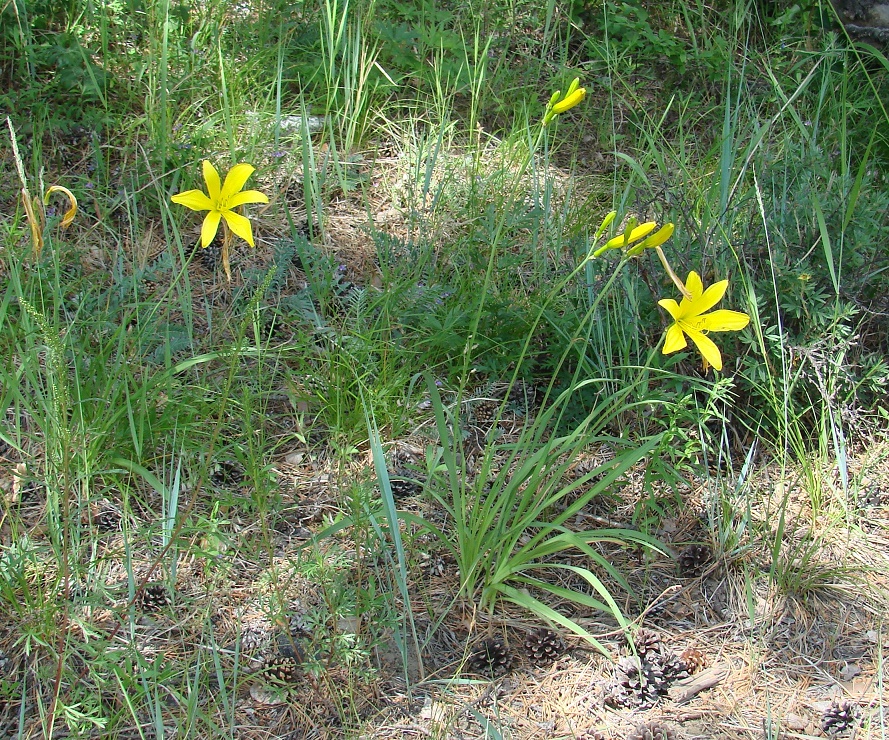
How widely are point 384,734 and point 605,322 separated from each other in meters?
1.26

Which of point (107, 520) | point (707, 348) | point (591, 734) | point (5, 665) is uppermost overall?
point (707, 348)

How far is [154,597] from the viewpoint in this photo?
1.81m

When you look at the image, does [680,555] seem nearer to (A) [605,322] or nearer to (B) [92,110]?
(A) [605,322]

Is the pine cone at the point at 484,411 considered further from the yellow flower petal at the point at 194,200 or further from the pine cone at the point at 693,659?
the yellow flower petal at the point at 194,200

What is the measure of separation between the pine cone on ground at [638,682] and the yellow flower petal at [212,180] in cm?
135

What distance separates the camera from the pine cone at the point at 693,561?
205 centimetres

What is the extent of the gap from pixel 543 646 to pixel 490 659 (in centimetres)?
12

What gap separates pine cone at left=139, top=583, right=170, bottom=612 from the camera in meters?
1.80

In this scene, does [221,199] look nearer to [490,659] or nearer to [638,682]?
[490,659]

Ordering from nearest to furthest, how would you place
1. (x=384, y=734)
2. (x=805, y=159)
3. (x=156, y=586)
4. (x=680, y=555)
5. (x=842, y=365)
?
1. (x=384, y=734)
2. (x=156, y=586)
3. (x=680, y=555)
4. (x=842, y=365)
5. (x=805, y=159)

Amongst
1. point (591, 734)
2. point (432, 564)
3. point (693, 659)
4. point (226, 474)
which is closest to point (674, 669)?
point (693, 659)

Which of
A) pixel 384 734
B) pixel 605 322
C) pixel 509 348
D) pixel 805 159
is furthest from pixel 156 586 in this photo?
pixel 805 159

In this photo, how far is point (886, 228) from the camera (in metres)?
2.44

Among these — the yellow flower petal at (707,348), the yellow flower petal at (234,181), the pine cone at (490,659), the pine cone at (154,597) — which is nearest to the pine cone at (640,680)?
the pine cone at (490,659)
